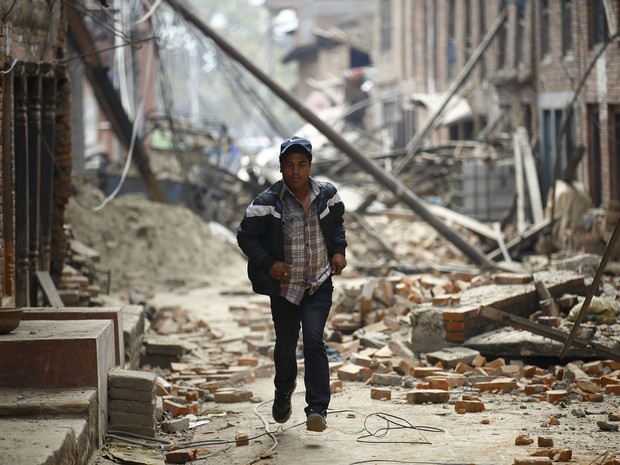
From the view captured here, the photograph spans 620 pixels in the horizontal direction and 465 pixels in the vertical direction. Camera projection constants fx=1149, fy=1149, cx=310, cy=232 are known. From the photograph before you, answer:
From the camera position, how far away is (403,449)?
7.29m

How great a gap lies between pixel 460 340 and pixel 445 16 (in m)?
25.4

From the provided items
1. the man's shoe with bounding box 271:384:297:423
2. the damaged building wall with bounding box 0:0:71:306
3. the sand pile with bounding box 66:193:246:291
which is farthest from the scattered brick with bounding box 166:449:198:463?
the sand pile with bounding box 66:193:246:291

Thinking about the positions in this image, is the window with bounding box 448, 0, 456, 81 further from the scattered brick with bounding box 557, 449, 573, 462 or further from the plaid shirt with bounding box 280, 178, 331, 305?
the scattered brick with bounding box 557, 449, 573, 462

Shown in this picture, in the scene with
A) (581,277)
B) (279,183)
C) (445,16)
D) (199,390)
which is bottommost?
(199,390)

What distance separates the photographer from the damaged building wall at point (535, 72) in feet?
67.4

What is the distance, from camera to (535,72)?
25516 mm

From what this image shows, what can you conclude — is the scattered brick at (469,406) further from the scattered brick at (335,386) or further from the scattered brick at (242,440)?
the scattered brick at (242,440)

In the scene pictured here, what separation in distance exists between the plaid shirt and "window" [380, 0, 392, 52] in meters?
38.1

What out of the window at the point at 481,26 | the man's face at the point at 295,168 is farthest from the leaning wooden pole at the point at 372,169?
the window at the point at 481,26

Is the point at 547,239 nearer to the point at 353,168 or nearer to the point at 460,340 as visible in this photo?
the point at 460,340

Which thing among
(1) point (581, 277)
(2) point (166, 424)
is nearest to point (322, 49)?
(1) point (581, 277)

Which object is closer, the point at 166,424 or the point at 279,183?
the point at 279,183

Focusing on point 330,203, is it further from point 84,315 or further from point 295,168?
point 84,315

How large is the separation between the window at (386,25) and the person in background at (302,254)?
125 ft
